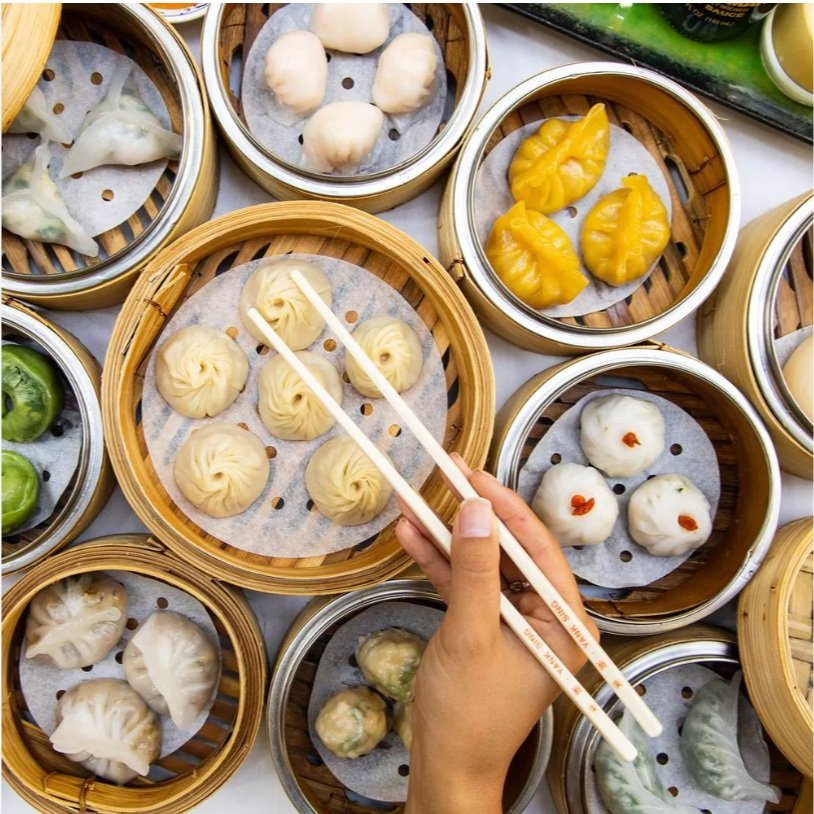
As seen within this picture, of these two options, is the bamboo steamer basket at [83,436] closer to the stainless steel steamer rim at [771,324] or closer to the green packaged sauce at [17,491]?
the green packaged sauce at [17,491]

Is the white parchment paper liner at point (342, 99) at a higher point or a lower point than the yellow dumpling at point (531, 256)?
higher

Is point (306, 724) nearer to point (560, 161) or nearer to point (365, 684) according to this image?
point (365, 684)

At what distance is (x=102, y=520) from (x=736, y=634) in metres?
1.73

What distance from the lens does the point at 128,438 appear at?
1.46m

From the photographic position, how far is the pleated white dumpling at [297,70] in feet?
5.66

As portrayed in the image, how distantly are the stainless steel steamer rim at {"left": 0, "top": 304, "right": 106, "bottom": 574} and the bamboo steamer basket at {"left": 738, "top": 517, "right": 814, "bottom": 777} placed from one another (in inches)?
63.9

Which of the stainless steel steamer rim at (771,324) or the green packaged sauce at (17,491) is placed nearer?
the green packaged sauce at (17,491)

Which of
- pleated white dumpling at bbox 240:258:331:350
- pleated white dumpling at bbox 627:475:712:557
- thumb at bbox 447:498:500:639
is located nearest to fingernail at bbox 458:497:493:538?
thumb at bbox 447:498:500:639

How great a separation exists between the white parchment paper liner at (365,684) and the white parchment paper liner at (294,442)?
333 millimetres

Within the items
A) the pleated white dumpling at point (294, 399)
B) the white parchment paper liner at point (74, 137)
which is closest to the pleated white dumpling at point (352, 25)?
the white parchment paper liner at point (74, 137)

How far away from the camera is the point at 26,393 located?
5.24 ft

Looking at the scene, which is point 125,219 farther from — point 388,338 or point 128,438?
point 388,338

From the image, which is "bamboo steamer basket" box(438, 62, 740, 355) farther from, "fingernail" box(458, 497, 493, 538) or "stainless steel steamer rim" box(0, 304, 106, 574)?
"stainless steel steamer rim" box(0, 304, 106, 574)

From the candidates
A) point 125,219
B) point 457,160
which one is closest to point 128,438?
point 125,219
